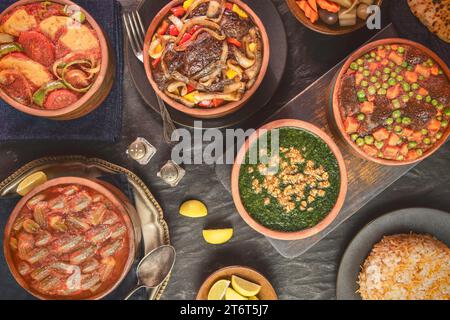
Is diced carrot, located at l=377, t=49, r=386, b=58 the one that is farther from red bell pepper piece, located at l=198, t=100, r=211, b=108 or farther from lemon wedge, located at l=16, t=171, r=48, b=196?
lemon wedge, located at l=16, t=171, r=48, b=196

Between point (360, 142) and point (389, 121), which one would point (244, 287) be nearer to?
point (360, 142)

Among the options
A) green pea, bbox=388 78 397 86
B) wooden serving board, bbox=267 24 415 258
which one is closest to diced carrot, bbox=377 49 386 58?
green pea, bbox=388 78 397 86

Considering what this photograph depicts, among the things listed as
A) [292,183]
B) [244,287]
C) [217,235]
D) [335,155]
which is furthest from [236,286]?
[335,155]

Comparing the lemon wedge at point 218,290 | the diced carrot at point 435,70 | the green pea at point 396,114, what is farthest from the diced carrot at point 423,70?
the lemon wedge at point 218,290

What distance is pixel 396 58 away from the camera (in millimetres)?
3184

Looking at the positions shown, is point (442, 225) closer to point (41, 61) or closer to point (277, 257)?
point (277, 257)

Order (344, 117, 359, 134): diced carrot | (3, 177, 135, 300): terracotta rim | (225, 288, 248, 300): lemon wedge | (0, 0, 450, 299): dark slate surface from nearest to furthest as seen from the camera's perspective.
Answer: (3, 177, 135, 300): terracotta rim → (344, 117, 359, 134): diced carrot → (225, 288, 248, 300): lemon wedge → (0, 0, 450, 299): dark slate surface

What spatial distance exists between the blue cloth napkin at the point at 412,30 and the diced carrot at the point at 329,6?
1.48 ft

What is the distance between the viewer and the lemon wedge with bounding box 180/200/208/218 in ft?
11.5

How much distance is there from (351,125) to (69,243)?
2.12m

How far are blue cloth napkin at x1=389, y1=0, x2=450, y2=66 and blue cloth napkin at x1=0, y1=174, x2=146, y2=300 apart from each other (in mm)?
2440

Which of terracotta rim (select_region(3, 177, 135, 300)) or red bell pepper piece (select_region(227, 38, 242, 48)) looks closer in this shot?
terracotta rim (select_region(3, 177, 135, 300))

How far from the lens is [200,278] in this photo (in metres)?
3.66

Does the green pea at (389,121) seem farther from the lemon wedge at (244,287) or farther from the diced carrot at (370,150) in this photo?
the lemon wedge at (244,287)
